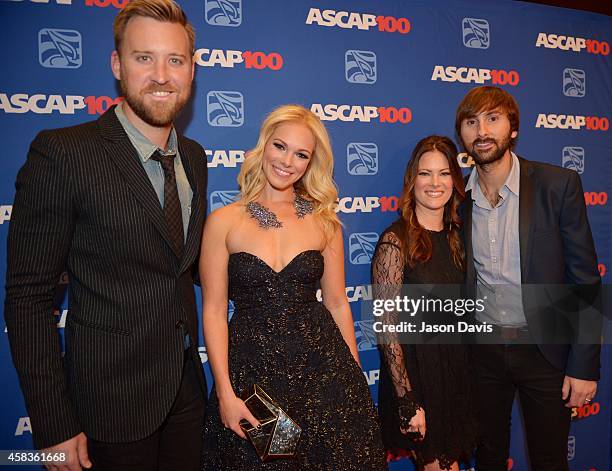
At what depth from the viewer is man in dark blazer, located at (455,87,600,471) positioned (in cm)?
254

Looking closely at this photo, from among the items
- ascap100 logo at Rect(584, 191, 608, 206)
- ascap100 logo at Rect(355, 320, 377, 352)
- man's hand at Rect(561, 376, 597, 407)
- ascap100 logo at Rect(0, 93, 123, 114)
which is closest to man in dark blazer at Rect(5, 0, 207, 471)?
→ ascap100 logo at Rect(0, 93, 123, 114)

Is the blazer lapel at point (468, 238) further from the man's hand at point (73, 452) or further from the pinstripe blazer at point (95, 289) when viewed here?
the man's hand at point (73, 452)

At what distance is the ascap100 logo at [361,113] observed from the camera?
287cm

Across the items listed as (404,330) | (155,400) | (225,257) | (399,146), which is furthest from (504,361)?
(155,400)

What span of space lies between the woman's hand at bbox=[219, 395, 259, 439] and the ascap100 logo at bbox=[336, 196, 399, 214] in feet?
4.55

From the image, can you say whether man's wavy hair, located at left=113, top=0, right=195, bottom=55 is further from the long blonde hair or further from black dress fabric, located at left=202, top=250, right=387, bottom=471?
black dress fabric, located at left=202, top=250, right=387, bottom=471

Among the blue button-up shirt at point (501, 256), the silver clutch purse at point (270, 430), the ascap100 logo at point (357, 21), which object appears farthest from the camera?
the ascap100 logo at point (357, 21)

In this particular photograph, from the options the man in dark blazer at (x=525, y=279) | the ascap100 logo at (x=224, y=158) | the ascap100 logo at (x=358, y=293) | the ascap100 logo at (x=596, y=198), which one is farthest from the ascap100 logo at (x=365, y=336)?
the ascap100 logo at (x=596, y=198)

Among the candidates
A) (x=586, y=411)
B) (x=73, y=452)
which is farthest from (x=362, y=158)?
(x=586, y=411)

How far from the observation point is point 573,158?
3500 millimetres

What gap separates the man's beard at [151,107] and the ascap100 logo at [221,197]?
3.20 feet

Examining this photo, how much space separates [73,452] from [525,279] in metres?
2.25

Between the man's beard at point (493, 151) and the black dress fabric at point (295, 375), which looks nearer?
the black dress fabric at point (295, 375)

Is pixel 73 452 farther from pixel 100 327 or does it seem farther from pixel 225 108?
pixel 225 108
